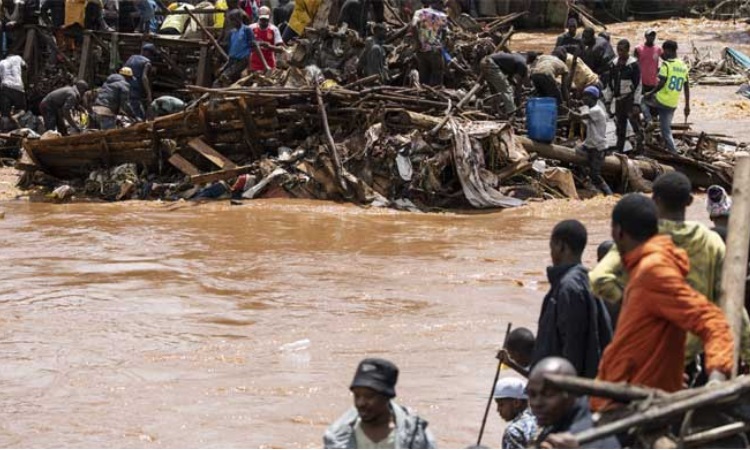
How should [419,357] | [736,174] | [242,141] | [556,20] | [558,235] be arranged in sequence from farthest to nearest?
[556,20] < [242,141] < [419,357] < [558,235] < [736,174]

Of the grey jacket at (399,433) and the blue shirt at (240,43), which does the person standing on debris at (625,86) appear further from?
the grey jacket at (399,433)

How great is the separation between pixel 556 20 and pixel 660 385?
23367 millimetres

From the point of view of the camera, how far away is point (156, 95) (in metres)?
19.9

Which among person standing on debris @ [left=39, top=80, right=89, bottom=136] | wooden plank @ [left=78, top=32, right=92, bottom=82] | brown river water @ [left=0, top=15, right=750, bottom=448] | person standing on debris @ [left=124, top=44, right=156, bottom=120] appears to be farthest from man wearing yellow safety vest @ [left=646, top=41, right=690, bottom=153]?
wooden plank @ [left=78, top=32, right=92, bottom=82]

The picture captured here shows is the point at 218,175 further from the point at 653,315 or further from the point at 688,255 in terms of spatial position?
the point at 653,315

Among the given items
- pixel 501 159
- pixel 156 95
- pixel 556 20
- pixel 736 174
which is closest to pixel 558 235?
pixel 736 174

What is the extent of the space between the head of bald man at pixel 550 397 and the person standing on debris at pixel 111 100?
1408cm

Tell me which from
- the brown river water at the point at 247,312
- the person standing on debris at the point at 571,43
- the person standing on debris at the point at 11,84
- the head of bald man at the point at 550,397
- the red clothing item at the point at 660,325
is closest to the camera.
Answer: the red clothing item at the point at 660,325

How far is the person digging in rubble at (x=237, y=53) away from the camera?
1792cm

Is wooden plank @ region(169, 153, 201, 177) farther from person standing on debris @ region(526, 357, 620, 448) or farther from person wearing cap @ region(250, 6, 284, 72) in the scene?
person standing on debris @ region(526, 357, 620, 448)

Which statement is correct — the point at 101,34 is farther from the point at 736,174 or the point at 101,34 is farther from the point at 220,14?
the point at 736,174

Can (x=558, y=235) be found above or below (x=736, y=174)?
below

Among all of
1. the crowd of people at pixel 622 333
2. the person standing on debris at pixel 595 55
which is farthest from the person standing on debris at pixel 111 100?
the crowd of people at pixel 622 333

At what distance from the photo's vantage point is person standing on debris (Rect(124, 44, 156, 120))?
1848 cm
